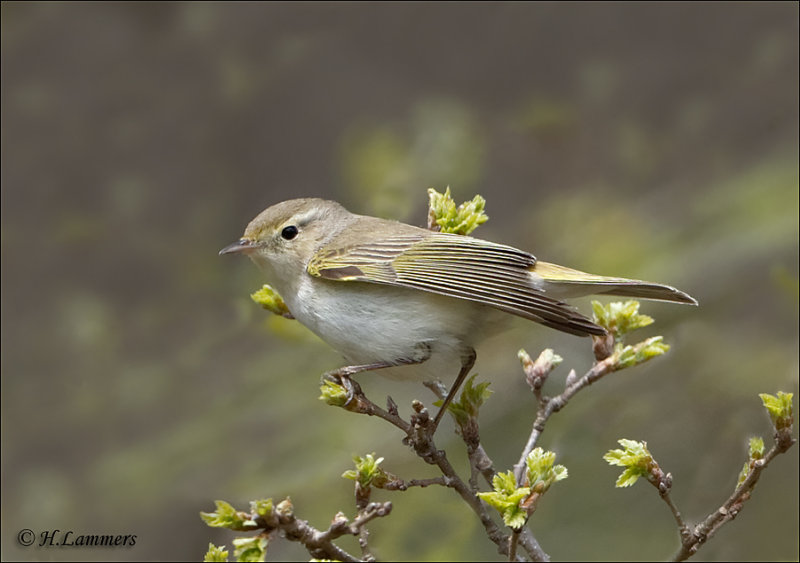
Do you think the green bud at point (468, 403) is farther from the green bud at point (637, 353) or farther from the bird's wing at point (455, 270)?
the green bud at point (637, 353)

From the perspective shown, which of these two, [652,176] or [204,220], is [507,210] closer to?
[652,176]

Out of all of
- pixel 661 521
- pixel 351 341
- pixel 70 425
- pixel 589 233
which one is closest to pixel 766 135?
pixel 589 233

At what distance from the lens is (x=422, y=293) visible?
2316 millimetres

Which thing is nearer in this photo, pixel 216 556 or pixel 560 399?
pixel 216 556

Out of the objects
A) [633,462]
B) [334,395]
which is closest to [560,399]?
[633,462]

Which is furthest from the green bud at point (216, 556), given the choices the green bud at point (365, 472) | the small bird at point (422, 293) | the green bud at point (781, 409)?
the green bud at point (781, 409)

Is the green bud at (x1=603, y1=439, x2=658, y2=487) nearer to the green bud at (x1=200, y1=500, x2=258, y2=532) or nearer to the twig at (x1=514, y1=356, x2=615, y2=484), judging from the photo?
the twig at (x1=514, y1=356, x2=615, y2=484)

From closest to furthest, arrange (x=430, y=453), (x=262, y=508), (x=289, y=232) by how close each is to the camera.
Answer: (x=262, y=508)
(x=430, y=453)
(x=289, y=232)

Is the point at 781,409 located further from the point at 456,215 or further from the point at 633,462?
the point at 456,215
